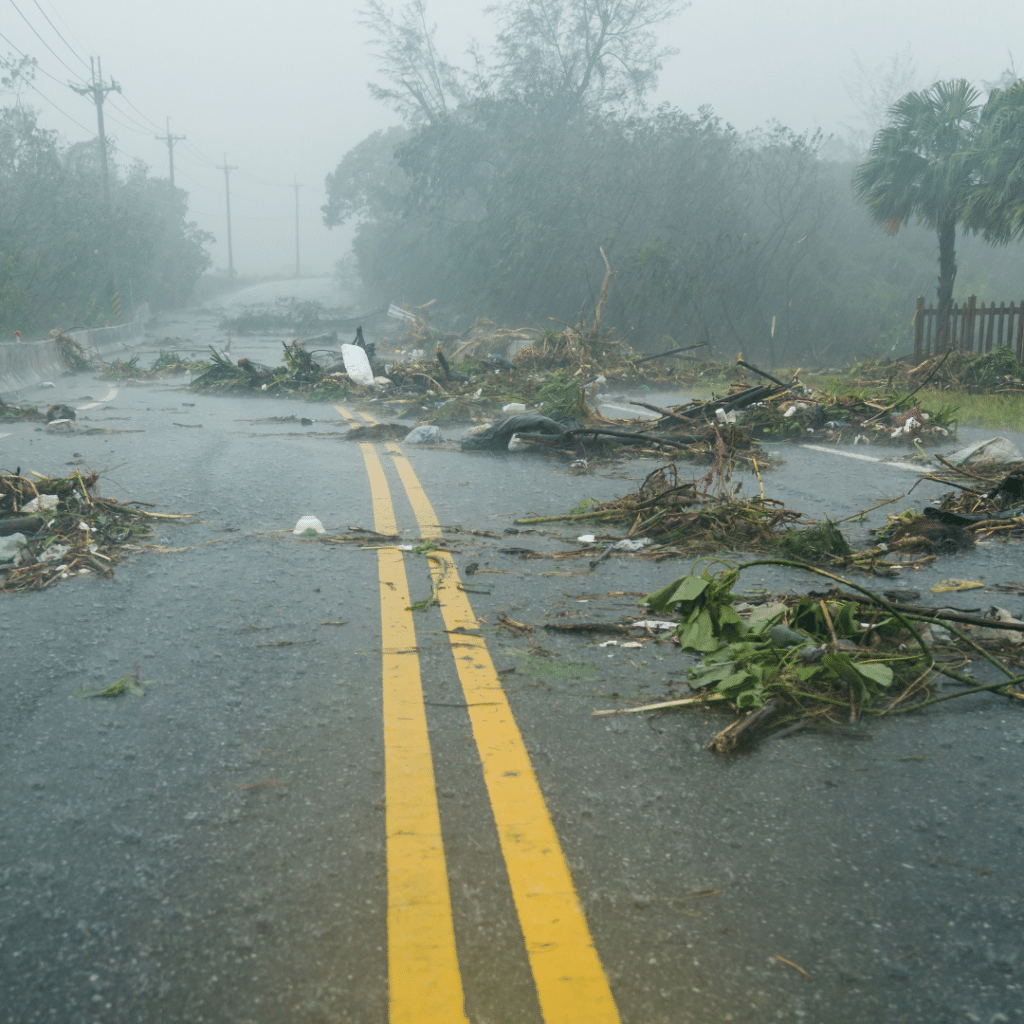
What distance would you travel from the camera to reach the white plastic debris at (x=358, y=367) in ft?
55.8

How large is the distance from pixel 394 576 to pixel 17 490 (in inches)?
109

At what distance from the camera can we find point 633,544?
584cm

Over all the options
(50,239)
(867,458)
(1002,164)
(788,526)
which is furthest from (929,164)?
(50,239)

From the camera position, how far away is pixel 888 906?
89.4 inches

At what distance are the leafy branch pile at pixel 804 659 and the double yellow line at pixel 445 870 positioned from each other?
74 cm

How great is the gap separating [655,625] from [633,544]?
157cm

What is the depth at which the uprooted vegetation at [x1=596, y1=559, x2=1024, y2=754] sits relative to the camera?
337cm

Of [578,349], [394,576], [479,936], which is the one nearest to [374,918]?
[479,936]

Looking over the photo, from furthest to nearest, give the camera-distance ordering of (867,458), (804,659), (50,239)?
(50,239)
(867,458)
(804,659)

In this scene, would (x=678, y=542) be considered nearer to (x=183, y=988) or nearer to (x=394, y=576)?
(x=394, y=576)

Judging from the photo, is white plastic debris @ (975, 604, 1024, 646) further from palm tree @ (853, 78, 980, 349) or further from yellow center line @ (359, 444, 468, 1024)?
palm tree @ (853, 78, 980, 349)

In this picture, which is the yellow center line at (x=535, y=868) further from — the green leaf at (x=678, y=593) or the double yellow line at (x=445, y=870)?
the green leaf at (x=678, y=593)

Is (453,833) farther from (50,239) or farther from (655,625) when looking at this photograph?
(50,239)

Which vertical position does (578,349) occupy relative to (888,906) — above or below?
above
